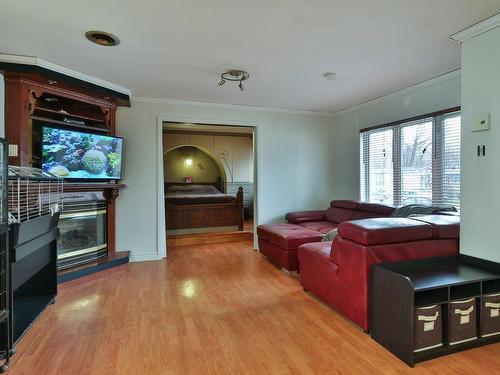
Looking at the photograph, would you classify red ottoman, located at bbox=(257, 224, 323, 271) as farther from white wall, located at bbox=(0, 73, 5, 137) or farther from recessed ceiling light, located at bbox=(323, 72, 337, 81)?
white wall, located at bbox=(0, 73, 5, 137)

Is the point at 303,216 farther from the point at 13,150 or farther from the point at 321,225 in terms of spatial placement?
the point at 13,150

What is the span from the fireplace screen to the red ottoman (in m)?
2.22

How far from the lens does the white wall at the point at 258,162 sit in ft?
14.0

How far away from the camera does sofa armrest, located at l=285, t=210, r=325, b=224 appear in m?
4.71

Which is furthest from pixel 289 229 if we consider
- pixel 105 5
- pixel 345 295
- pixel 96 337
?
pixel 105 5

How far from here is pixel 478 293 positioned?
2.01 meters

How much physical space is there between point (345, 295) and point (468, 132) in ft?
5.30

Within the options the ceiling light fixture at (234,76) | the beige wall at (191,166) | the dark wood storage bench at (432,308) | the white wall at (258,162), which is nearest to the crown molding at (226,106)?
the white wall at (258,162)

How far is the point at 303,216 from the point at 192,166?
5258 millimetres

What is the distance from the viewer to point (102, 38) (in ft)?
8.05

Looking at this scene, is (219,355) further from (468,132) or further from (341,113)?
(341,113)

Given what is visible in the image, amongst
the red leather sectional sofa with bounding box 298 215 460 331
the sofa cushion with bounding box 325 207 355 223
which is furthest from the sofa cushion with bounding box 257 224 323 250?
the red leather sectional sofa with bounding box 298 215 460 331

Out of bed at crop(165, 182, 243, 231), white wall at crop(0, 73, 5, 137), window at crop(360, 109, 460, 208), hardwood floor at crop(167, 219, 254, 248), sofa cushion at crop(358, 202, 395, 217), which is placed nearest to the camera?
white wall at crop(0, 73, 5, 137)

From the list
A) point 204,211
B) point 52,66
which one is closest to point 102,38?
point 52,66
